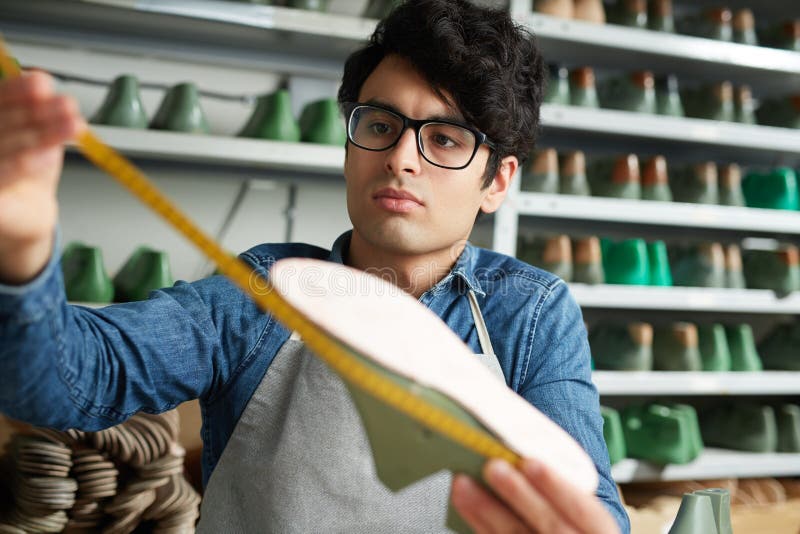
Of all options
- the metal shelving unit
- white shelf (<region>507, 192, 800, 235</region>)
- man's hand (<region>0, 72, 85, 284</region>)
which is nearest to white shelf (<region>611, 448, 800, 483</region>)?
the metal shelving unit

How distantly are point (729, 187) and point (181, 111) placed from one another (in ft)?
5.24

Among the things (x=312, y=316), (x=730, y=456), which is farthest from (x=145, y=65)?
(x=730, y=456)

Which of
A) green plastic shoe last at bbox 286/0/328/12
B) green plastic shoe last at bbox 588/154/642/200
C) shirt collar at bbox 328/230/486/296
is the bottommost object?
shirt collar at bbox 328/230/486/296

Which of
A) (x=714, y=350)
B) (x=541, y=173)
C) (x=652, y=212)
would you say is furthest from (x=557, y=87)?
(x=714, y=350)

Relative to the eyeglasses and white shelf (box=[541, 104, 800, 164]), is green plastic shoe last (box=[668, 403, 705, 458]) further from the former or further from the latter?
the eyeglasses

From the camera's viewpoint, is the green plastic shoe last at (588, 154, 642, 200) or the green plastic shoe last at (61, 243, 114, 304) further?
the green plastic shoe last at (588, 154, 642, 200)

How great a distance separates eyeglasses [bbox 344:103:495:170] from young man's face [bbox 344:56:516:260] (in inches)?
0.4

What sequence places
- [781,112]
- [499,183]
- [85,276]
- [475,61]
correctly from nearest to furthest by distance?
[475,61] < [499,183] < [85,276] < [781,112]

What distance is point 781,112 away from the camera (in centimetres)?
236

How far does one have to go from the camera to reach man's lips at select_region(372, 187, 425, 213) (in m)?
0.87

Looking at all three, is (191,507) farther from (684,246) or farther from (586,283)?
(684,246)

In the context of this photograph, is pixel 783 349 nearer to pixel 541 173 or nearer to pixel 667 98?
pixel 667 98

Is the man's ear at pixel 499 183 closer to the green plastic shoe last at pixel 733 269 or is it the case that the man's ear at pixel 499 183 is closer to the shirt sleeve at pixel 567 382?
the shirt sleeve at pixel 567 382

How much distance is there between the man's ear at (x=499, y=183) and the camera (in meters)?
1.05
